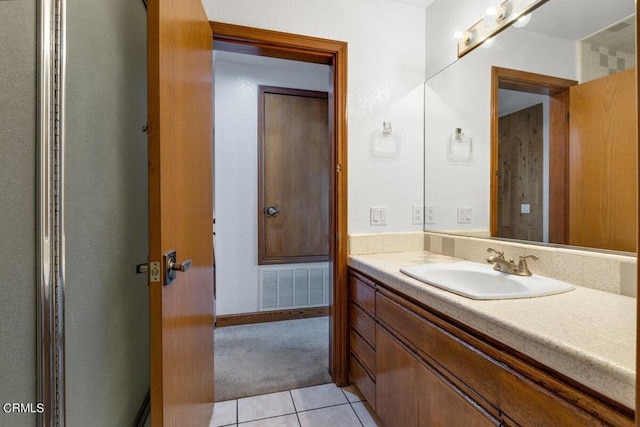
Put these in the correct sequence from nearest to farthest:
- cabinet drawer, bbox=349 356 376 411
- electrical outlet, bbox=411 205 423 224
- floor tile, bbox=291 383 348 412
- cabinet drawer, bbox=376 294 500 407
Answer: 1. cabinet drawer, bbox=376 294 500 407
2. cabinet drawer, bbox=349 356 376 411
3. floor tile, bbox=291 383 348 412
4. electrical outlet, bbox=411 205 423 224

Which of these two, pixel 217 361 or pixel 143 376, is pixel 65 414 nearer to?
pixel 143 376

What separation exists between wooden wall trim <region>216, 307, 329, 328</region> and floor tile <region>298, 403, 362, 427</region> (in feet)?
4.22

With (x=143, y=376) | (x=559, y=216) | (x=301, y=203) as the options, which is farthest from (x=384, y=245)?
(x=143, y=376)

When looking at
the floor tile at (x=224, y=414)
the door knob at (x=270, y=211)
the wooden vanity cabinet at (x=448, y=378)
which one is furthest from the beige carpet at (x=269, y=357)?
the door knob at (x=270, y=211)

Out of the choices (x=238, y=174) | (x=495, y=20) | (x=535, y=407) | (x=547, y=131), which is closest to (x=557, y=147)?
(x=547, y=131)

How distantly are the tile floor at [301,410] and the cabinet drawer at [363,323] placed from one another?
415 millimetres

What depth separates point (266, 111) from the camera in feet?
9.00

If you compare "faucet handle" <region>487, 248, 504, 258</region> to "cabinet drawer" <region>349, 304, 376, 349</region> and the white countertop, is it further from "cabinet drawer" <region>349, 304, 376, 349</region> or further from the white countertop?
"cabinet drawer" <region>349, 304, 376, 349</region>

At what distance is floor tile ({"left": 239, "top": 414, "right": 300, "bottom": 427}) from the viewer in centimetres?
146

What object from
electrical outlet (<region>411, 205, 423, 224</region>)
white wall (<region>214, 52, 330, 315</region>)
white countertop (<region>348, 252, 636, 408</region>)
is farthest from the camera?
white wall (<region>214, 52, 330, 315</region>)

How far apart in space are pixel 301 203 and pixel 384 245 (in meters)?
1.25

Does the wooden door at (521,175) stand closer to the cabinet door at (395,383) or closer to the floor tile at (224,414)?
the cabinet door at (395,383)

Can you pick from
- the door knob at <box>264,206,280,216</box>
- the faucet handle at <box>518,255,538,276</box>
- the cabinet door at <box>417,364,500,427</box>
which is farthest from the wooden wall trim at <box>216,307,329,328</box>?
the faucet handle at <box>518,255,538,276</box>

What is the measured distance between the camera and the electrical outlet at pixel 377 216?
72.7 inches
